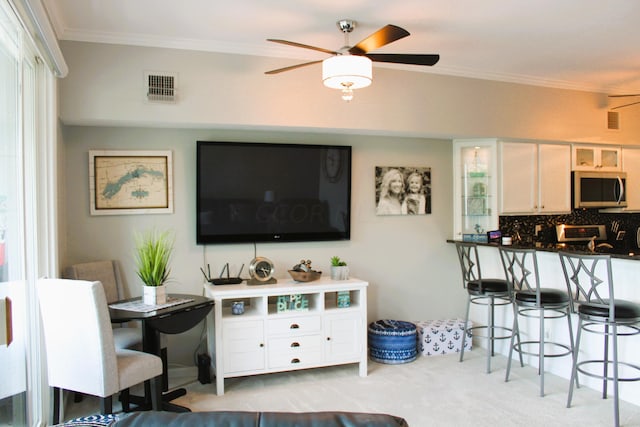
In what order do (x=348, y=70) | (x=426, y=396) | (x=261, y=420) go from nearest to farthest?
(x=261, y=420), (x=348, y=70), (x=426, y=396)

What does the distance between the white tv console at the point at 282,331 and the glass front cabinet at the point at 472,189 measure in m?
1.53

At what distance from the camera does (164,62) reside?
385 cm

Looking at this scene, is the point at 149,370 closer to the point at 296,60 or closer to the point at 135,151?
the point at 135,151

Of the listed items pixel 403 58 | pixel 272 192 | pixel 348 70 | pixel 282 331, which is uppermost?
pixel 403 58

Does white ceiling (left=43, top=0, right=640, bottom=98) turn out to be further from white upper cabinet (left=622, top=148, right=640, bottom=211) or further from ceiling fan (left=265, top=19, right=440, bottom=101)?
white upper cabinet (left=622, top=148, right=640, bottom=211)

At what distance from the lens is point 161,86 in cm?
381

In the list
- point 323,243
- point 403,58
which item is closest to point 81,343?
point 323,243

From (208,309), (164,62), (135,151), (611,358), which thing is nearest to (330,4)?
(164,62)

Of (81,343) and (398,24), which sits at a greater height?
(398,24)

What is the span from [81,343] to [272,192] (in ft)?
6.60

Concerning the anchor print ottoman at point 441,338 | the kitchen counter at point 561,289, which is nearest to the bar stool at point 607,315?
the kitchen counter at point 561,289

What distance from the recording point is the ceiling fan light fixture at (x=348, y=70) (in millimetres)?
3062

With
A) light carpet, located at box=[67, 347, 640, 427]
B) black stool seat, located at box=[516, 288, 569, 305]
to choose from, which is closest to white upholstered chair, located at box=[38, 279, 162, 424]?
light carpet, located at box=[67, 347, 640, 427]

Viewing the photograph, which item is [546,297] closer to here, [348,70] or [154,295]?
[348,70]
